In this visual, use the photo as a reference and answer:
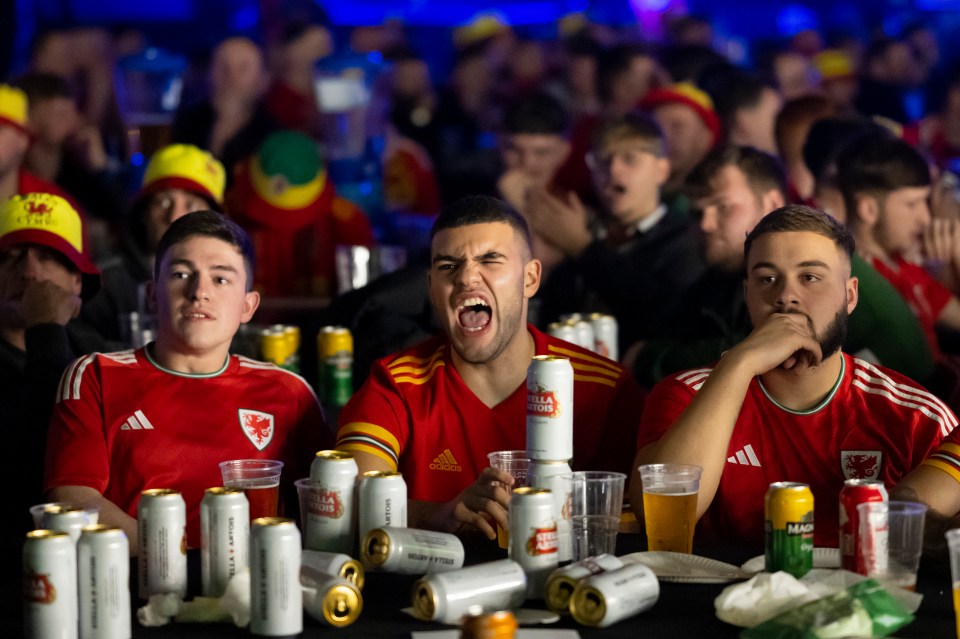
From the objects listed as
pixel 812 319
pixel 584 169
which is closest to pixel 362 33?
pixel 584 169

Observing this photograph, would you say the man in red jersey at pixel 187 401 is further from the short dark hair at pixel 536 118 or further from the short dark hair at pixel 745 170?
the short dark hair at pixel 536 118

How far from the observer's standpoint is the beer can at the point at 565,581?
2.51 meters

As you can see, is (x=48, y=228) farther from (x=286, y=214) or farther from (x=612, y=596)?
(x=286, y=214)

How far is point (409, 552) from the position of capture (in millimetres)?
2705

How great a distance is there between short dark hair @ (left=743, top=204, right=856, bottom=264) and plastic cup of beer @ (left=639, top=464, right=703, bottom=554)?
0.75 metres

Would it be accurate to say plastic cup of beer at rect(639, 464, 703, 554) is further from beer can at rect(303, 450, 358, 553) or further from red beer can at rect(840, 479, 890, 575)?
beer can at rect(303, 450, 358, 553)

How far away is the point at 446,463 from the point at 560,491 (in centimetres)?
93

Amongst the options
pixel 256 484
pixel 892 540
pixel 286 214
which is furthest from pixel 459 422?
pixel 286 214

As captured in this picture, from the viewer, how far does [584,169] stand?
26.4 feet

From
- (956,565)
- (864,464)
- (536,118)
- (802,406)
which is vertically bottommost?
(956,565)

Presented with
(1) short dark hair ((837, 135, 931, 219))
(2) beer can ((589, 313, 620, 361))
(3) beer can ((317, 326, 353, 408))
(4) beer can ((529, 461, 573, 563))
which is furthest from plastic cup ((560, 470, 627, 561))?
(1) short dark hair ((837, 135, 931, 219))

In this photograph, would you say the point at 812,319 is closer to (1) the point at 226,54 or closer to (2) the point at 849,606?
(2) the point at 849,606

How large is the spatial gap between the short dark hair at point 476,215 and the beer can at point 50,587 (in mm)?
1659

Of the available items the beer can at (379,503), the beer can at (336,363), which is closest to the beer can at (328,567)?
the beer can at (379,503)
